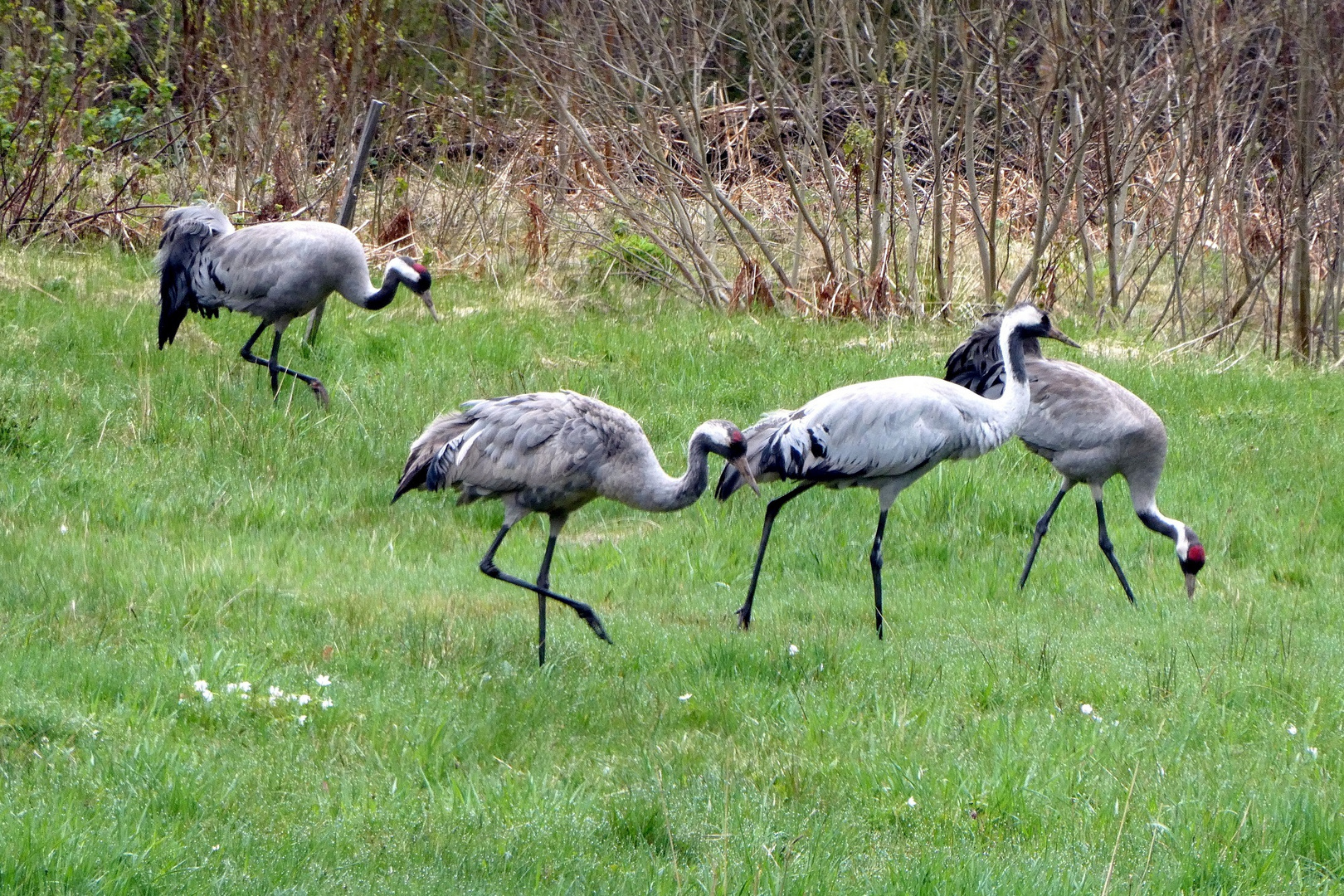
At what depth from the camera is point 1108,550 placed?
7.93 metres

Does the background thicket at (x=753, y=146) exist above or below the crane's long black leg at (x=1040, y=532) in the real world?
above

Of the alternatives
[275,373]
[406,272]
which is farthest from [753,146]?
[275,373]

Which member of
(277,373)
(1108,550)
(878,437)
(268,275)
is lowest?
(1108,550)

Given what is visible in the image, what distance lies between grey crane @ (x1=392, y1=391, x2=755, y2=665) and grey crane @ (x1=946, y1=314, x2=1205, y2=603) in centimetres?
249

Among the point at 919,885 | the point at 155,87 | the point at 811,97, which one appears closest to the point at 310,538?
the point at 919,885

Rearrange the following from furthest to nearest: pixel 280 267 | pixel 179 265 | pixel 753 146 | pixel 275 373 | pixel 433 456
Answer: pixel 753 146
pixel 179 265
pixel 280 267
pixel 275 373
pixel 433 456

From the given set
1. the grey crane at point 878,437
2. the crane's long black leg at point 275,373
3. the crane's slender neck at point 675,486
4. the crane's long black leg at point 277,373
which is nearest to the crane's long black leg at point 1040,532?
the grey crane at point 878,437

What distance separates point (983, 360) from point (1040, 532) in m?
1.05

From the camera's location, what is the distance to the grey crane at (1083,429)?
802cm

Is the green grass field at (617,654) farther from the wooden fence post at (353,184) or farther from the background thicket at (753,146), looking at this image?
the background thicket at (753,146)

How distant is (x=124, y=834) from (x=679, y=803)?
1484mm

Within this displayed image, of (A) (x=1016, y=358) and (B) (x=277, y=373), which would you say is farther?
(B) (x=277, y=373)

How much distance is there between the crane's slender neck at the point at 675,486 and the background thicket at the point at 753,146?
6375 millimetres

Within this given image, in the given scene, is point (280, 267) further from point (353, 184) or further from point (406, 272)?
point (353, 184)
